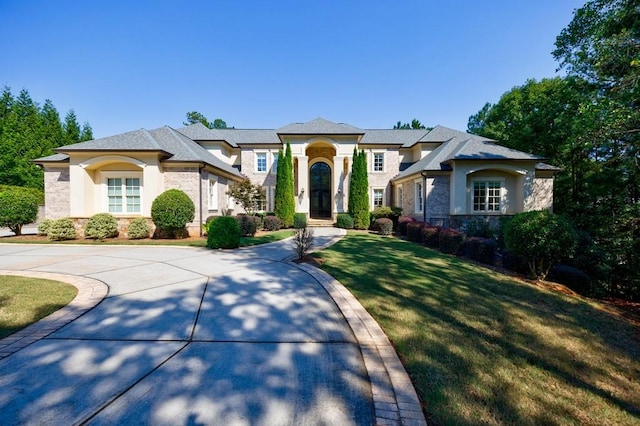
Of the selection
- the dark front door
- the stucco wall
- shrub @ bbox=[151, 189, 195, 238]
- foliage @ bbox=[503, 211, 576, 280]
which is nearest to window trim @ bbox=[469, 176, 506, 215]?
foliage @ bbox=[503, 211, 576, 280]

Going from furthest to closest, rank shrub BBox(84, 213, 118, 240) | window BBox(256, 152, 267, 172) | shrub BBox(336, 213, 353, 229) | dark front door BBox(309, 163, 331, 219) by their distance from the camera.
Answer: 1. dark front door BBox(309, 163, 331, 219)
2. window BBox(256, 152, 267, 172)
3. shrub BBox(336, 213, 353, 229)
4. shrub BBox(84, 213, 118, 240)

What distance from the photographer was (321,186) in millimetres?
25906

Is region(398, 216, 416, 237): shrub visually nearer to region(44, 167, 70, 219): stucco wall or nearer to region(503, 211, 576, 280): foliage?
region(503, 211, 576, 280): foliage

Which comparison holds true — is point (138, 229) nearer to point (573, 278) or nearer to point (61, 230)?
A: point (61, 230)

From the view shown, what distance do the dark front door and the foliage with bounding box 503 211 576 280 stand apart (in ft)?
62.2

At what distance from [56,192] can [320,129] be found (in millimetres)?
16939

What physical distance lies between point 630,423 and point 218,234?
10754 millimetres

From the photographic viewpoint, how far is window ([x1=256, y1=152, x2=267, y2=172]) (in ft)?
78.3

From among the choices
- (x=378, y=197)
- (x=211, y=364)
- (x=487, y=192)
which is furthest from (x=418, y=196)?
(x=211, y=364)

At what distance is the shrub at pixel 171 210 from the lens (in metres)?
12.8

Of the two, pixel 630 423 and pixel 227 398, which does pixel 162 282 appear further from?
pixel 630 423

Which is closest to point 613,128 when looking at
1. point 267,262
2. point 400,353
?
point 400,353

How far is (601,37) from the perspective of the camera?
888 cm

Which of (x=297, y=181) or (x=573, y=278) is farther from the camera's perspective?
(x=297, y=181)
